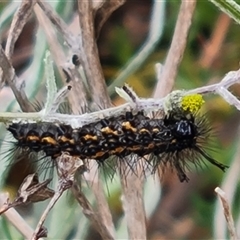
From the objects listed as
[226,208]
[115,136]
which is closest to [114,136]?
[115,136]

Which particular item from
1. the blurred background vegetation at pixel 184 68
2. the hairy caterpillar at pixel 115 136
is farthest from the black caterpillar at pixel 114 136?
the blurred background vegetation at pixel 184 68

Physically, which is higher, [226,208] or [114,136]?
[114,136]

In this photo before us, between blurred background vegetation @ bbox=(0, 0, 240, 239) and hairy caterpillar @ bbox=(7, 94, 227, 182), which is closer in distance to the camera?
hairy caterpillar @ bbox=(7, 94, 227, 182)

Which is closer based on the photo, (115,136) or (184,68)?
(115,136)

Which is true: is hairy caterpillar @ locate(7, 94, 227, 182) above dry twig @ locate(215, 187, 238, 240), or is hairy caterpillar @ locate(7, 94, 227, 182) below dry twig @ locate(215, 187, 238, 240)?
above

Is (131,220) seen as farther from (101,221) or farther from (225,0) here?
(225,0)

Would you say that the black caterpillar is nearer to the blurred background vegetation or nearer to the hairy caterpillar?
the hairy caterpillar

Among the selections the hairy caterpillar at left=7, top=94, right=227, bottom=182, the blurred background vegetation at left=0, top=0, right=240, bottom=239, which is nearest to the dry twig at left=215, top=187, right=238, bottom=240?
the hairy caterpillar at left=7, top=94, right=227, bottom=182

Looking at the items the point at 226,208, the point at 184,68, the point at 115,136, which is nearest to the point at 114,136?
the point at 115,136

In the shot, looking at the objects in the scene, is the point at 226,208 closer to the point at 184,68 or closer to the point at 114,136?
the point at 114,136
